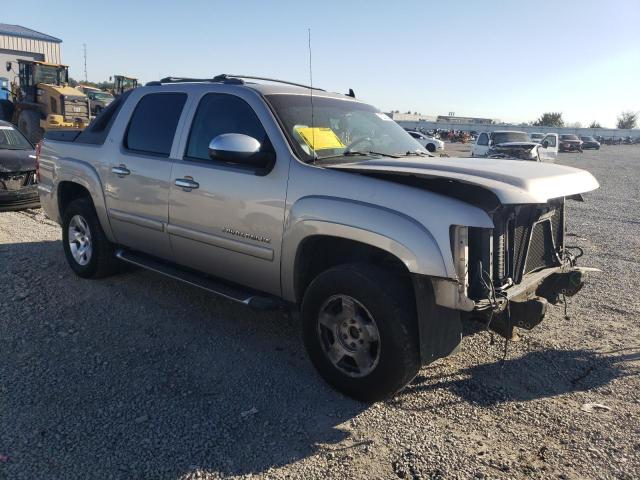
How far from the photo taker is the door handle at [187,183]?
13.5ft

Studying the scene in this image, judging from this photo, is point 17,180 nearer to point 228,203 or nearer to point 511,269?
point 228,203

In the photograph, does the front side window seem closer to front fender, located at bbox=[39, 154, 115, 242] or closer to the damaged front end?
front fender, located at bbox=[39, 154, 115, 242]

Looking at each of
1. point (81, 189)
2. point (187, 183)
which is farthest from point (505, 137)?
point (187, 183)

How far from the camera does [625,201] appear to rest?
43.4 feet

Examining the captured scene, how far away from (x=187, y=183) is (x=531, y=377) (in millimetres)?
2955

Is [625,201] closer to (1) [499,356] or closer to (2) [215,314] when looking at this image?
(1) [499,356]

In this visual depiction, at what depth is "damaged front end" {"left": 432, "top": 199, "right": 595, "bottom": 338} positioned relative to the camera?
292 centimetres

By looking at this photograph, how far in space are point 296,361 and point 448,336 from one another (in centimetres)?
127

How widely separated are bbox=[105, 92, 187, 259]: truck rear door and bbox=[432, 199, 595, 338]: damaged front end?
8.46 ft

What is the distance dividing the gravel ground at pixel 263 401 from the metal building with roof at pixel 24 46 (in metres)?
49.3

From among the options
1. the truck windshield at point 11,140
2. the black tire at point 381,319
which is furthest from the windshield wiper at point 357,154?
the truck windshield at point 11,140


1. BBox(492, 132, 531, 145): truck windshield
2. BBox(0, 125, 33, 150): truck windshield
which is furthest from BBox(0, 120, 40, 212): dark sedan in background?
BBox(492, 132, 531, 145): truck windshield

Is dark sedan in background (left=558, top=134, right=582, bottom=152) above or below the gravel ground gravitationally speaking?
above

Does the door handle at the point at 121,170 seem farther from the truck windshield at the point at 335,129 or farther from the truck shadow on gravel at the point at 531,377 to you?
the truck shadow on gravel at the point at 531,377
